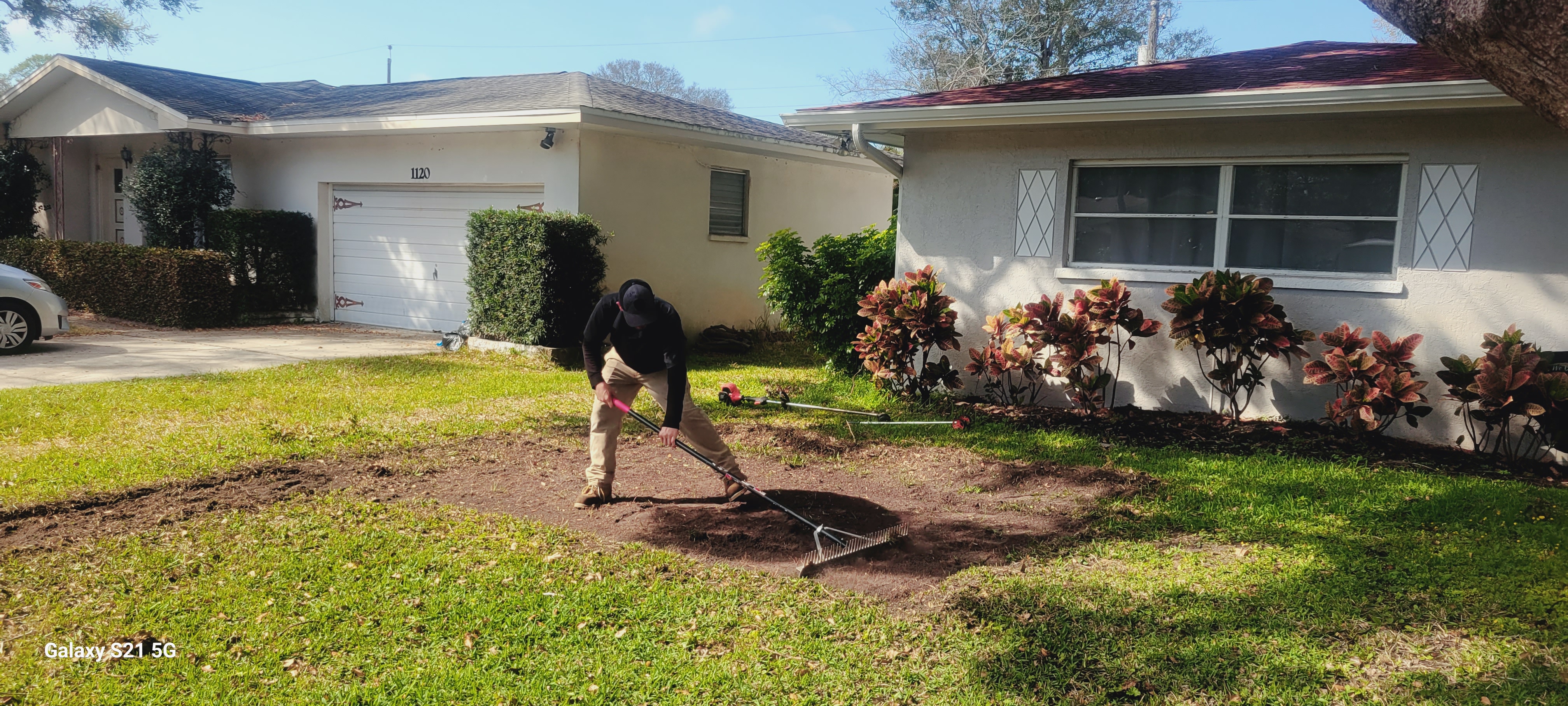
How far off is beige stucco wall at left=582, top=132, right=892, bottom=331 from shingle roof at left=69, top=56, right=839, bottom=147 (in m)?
0.50

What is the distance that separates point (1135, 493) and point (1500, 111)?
416 centimetres

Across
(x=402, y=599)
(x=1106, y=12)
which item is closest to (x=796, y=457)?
(x=402, y=599)

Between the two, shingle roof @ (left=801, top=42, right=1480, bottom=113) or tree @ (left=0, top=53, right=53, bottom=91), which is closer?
shingle roof @ (left=801, top=42, right=1480, bottom=113)

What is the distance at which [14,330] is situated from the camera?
10930 mm

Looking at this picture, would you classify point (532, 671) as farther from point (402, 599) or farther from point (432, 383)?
point (432, 383)

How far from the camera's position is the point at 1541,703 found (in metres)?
3.51

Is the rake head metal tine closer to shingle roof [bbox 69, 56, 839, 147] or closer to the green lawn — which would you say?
the green lawn

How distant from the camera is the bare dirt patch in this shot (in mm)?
5176

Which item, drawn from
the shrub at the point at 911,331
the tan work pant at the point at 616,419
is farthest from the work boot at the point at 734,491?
the shrub at the point at 911,331

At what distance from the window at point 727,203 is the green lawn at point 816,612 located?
9078 millimetres

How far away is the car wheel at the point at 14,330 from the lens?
10.8 m

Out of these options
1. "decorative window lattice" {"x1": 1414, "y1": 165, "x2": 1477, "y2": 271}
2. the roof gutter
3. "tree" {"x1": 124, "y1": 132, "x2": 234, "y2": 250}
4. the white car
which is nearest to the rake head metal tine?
the roof gutter

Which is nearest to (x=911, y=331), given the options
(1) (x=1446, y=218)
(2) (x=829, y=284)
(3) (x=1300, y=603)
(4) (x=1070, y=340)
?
(4) (x=1070, y=340)

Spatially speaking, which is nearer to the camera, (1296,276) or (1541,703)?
(1541,703)
